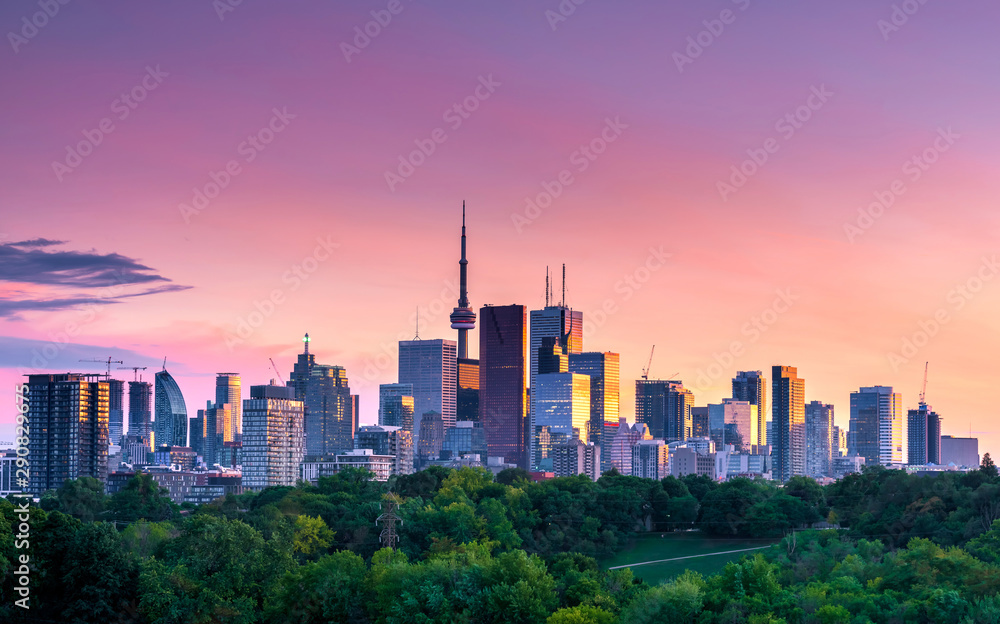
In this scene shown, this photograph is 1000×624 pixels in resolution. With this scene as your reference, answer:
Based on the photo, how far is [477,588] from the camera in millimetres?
62594

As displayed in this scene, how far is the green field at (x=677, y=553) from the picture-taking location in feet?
314

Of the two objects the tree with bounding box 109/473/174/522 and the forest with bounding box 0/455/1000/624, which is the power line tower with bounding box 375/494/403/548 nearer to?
the forest with bounding box 0/455/1000/624

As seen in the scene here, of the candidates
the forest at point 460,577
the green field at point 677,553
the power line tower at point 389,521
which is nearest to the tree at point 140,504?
the forest at point 460,577

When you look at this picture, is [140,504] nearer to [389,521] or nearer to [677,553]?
[389,521]

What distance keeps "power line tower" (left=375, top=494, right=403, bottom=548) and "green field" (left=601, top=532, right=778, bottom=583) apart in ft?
60.6

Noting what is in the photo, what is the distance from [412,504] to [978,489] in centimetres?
4862

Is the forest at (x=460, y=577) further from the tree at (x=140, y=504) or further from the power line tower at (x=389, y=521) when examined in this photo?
the tree at (x=140, y=504)

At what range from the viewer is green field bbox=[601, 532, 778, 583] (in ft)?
314

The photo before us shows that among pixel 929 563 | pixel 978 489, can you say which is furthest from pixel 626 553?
pixel 929 563

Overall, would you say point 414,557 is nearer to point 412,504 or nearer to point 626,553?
point 412,504

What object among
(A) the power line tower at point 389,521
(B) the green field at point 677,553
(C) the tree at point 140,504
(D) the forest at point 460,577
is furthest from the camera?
(C) the tree at point 140,504

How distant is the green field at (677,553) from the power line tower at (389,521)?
18.5 metres

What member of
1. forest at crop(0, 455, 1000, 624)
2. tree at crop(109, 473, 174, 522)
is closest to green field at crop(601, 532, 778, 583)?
forest at crop(0, 455, 1000, 624)

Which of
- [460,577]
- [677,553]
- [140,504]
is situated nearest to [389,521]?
[677,553]
